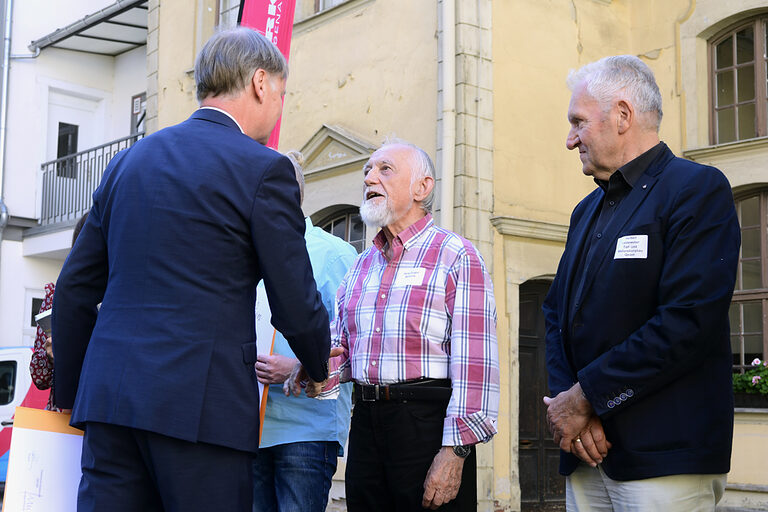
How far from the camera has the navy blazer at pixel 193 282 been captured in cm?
253

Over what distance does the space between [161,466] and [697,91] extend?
947 centimetres

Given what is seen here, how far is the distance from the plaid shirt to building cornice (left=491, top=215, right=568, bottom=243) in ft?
20.7

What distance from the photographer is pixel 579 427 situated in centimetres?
298

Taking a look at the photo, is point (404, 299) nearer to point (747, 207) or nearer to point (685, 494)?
point (685, 494)

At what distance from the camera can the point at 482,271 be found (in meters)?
3.76

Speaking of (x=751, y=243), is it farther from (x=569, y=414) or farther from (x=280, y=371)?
(x=569, y=414)

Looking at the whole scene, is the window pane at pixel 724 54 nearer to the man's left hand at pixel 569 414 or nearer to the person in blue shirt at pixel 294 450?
the person in blue shirt at pixel 294 450

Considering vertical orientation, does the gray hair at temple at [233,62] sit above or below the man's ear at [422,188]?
above

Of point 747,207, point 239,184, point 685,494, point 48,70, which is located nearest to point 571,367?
point 685,494

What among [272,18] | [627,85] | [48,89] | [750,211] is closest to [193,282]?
[627,85]

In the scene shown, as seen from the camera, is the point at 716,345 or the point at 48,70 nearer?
the point at 716,345

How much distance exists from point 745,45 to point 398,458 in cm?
859

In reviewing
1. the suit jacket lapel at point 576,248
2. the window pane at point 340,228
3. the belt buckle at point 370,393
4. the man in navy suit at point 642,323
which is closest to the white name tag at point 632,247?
the man in navy suit at point 642,323

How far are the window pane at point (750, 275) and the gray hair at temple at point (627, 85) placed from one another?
749 cm
